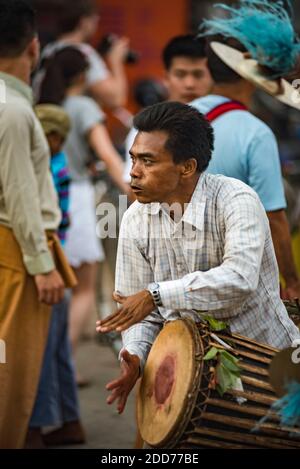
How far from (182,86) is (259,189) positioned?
1.30m

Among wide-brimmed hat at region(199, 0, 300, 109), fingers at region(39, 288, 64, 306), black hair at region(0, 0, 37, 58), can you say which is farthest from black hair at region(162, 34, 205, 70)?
fingers at region(39, 288, 64, 306)

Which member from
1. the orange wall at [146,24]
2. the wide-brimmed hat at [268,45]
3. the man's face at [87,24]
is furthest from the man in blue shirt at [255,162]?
the orange wall at [146,24]

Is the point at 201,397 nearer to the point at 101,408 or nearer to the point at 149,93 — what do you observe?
the point at 101,408

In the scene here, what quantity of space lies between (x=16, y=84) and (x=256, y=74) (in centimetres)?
117

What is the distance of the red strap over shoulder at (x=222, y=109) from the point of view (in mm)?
4816

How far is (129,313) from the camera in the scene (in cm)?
354

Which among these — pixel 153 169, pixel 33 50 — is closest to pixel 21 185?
pixel 33 50

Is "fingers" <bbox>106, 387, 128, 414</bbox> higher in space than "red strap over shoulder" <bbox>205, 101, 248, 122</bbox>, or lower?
lower

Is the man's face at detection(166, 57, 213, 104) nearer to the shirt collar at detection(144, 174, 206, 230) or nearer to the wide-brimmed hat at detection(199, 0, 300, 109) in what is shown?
the wide-brimmed hat at detection(199, 0, 300, 109)

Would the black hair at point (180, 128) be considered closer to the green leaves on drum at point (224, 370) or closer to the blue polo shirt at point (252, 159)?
the green leaves on drum at point (224, 370)

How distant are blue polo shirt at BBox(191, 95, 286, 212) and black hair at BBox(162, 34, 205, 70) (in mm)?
1073

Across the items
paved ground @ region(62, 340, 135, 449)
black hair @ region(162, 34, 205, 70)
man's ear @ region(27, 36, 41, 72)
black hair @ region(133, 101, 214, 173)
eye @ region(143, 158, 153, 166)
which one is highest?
man's ear @ region(27, 36, 41, 72)

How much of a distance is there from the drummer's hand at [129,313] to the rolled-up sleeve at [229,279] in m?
0.05

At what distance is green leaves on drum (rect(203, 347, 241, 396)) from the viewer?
3.49 m
